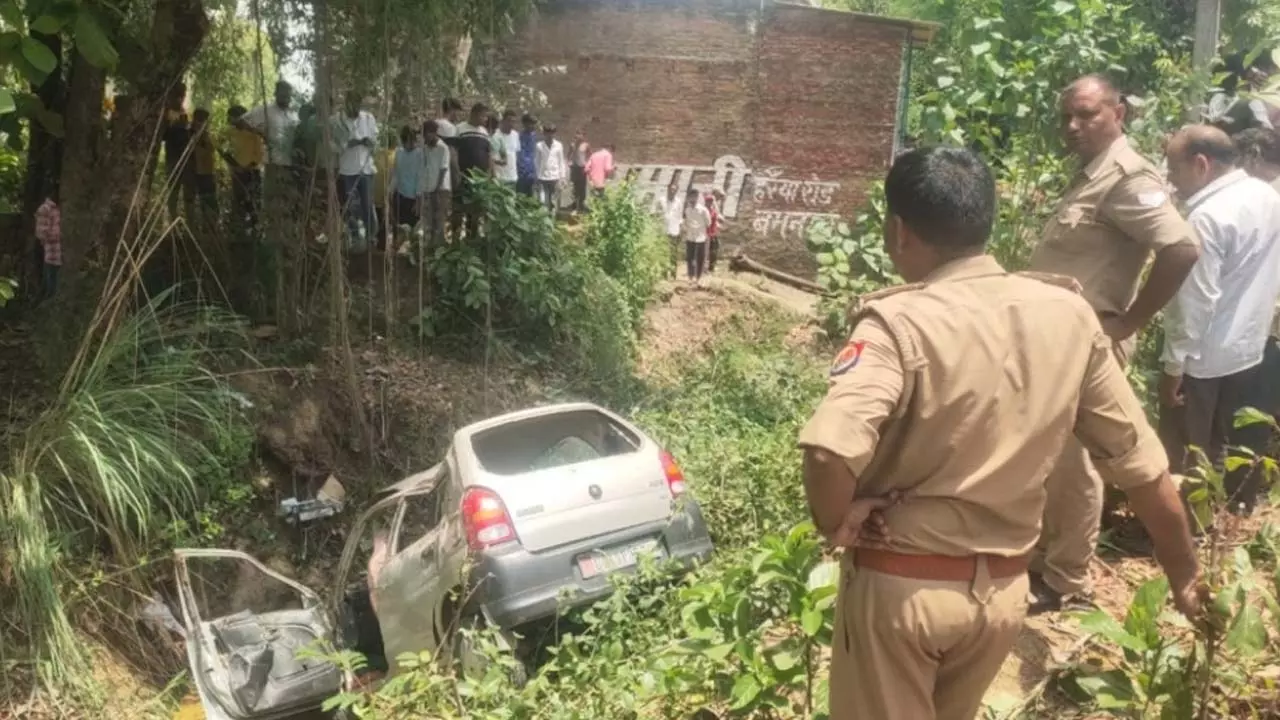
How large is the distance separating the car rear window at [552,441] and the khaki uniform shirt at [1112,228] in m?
2.54

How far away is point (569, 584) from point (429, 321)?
5.87 meters

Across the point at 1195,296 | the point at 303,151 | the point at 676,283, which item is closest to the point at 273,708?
the point at 1195,296

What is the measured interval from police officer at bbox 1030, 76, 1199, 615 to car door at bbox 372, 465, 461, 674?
2545 millimetres

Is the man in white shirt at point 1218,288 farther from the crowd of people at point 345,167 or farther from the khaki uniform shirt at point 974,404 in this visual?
the crowd of people at point 345,167

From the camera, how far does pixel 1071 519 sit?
132 inches

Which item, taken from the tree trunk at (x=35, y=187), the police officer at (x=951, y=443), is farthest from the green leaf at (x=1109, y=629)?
the tree trunk at (x=35, y=187)

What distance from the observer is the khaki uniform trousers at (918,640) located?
2.03m

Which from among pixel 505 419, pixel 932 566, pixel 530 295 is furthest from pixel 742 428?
pixel 932 566

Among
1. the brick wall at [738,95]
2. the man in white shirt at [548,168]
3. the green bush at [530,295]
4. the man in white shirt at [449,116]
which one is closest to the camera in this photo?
the green bush at [530,295]

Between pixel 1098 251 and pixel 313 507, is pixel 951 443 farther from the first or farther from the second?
pixel 313 507

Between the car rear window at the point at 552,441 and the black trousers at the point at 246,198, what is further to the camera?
the black trousers at the point at 246,198

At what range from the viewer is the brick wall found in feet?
51.9

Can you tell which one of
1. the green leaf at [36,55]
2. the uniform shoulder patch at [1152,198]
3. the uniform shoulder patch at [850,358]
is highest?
the green leaf at [36,55]

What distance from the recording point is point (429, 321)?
1016 cm
